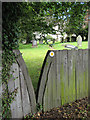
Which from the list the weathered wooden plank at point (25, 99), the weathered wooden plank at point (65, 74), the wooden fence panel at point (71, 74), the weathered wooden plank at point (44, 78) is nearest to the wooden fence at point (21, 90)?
the weathered wooden plank at point (25, 99)

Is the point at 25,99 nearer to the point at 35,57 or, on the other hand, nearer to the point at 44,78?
the point at 44,78

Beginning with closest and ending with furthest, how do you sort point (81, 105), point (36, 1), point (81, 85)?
point (36, 1)
point (81, 105)
point (81, 85)

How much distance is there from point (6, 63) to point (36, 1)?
1.35 metres

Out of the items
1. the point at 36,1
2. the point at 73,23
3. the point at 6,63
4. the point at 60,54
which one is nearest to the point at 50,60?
the point at 60,54

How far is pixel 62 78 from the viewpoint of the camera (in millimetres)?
2232

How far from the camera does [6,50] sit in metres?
1.56

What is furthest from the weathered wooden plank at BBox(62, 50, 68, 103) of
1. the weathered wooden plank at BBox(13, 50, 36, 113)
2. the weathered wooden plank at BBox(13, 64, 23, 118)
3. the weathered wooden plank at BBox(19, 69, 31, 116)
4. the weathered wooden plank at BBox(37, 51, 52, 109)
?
the weathered wooden plank at BBox(13, 64, 23, 118)

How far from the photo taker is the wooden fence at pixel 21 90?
1757 millimetres

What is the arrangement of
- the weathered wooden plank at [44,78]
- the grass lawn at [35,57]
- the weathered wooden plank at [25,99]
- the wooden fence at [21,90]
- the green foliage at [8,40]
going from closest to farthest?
1. the green foliage at [8,40]
2. the wooden fence at [21,90]
3. the weathered wooden plank at [25,99]
4. the weathered wooden plank at [44,78]
5. the grass lawn at [35,57]

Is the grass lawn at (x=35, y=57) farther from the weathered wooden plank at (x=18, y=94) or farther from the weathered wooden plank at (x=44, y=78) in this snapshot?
the weathered wooden plank at (x=18, y=94)

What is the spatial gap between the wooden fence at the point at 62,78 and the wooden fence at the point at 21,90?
0.22 m

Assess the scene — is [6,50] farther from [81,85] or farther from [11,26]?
[81,85]

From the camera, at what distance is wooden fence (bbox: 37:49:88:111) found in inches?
80.6

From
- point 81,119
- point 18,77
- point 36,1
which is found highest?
point 36,1
